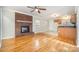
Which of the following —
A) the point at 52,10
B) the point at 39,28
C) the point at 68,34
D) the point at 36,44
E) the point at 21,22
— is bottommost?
the point at 36,44

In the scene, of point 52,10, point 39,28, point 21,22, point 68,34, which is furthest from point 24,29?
point 68,34

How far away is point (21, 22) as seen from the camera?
2506 mm

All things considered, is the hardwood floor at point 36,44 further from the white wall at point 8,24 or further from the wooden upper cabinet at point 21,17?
the wooden upper cabinet at point 21,17

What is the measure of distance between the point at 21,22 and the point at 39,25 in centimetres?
33

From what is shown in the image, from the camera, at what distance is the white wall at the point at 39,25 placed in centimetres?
252

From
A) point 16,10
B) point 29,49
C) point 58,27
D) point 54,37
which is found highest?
point 16,10

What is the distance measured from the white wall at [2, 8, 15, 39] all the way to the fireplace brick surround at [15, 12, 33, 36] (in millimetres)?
72

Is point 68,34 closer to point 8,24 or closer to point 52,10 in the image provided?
point 52,10

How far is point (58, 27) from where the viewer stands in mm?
2533

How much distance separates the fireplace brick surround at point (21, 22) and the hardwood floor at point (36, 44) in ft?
0.36

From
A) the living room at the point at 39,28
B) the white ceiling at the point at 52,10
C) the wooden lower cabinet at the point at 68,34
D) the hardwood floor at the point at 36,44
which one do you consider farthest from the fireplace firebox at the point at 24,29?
the wooden lower cabinet at the point at 68,34

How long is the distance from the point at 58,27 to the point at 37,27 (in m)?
0.39

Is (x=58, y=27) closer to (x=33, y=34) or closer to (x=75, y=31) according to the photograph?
(x=75, y=31)
